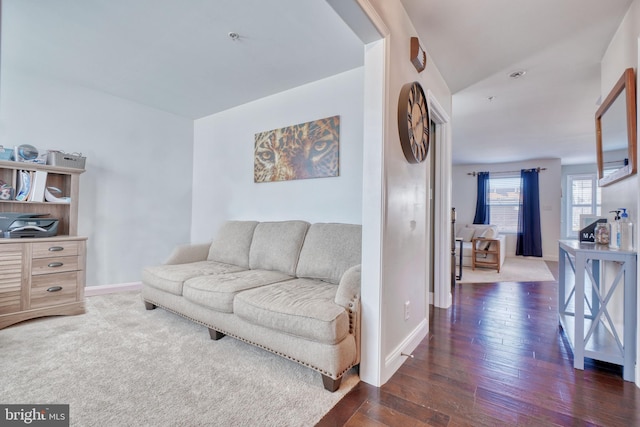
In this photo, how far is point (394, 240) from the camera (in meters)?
1.94

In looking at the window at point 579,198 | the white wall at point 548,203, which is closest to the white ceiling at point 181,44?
the white wall at point 548,203

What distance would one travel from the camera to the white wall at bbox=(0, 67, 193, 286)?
3068 millimetres

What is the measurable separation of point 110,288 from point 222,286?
214 centimetres

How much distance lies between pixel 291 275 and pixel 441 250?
1589 mm

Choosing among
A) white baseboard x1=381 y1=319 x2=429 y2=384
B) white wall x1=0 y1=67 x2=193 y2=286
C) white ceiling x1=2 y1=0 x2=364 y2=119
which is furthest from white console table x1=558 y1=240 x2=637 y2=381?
white wall x1=0 y1=67 x2=193 y2=286

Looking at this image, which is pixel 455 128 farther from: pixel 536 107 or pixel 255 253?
pixel 255 253

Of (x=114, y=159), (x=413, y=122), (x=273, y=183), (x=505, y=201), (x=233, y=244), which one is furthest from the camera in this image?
(x=505, y=201)

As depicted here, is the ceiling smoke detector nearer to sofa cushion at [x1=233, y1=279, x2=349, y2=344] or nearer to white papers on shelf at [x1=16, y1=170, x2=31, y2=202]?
sofa cushion at [x1=233, y1=279, x2=349, y2=344]

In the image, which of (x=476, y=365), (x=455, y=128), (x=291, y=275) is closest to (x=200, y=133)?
(x=291, y=275)

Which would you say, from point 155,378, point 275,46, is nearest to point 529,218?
point 275,46

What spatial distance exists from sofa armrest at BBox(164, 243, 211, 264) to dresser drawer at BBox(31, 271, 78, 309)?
81cm

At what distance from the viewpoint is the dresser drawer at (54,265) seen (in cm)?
265

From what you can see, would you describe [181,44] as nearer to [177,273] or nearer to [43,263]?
[177,273]

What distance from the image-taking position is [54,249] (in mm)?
2748
